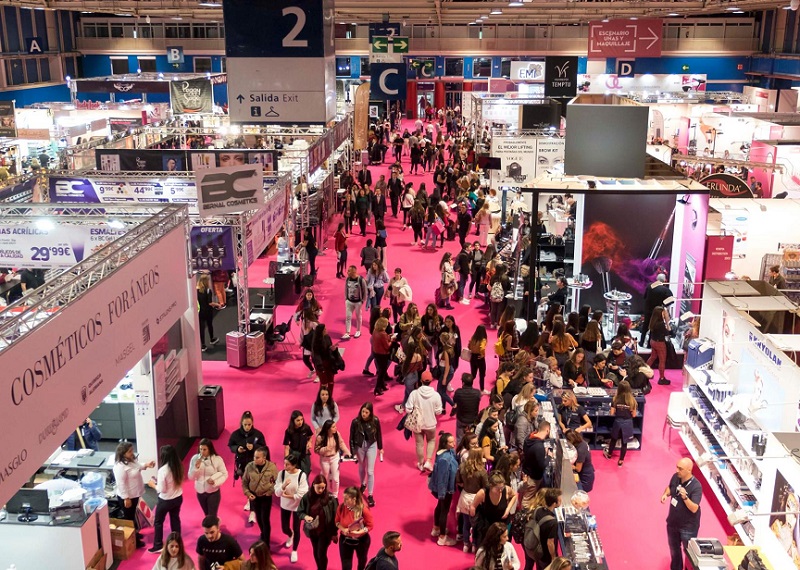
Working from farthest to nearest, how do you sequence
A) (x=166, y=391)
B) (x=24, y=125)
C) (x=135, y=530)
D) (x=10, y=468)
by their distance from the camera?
(x=24, y=125) < (x=166, y=391) < (x=135, y=530) < (x=10, y=468)

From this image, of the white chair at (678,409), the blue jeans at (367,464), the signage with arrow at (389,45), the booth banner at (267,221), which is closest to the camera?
the blue jeans at (367,464)

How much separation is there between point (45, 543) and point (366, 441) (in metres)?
2.99

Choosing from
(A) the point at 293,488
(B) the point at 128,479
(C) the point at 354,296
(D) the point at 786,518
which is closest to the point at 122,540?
(B) the point at 128,479

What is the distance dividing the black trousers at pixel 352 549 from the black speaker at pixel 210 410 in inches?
139

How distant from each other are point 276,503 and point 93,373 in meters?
2.91

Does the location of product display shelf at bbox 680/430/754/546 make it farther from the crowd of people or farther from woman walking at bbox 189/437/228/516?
woman walking at bbox 189/437/228/516

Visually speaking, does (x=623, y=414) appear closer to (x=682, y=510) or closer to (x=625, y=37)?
(x=682, y=510)

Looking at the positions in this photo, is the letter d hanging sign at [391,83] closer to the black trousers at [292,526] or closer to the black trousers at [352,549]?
the black trousers at [292,526]

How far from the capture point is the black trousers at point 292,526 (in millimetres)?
7695

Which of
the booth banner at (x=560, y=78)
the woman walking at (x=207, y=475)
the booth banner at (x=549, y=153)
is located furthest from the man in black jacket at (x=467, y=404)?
the booth banner at (x=560, y=78)

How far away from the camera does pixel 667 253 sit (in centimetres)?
1295

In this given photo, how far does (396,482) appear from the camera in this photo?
9195mm

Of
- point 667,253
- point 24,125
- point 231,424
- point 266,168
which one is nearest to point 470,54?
point 24,125

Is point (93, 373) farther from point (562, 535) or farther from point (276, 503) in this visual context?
point (562, 535)
